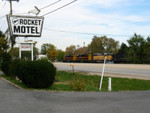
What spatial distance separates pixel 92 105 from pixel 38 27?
13477 millimetres

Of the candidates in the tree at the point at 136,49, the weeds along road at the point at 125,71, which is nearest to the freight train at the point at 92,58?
the tree at the point at 136,49

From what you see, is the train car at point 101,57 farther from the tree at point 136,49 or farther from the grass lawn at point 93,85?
the grass lawn at point 93,85

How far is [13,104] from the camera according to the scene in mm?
7844

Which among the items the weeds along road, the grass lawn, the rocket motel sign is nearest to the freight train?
the weeds along road

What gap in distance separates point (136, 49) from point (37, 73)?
54.8 meters

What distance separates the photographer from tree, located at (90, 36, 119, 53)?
11345 cm

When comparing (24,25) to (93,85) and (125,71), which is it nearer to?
(93,85)

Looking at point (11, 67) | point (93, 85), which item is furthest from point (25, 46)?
point (93, 85)

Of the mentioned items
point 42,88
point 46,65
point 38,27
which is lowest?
point 42,88

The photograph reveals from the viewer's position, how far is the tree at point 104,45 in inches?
4467

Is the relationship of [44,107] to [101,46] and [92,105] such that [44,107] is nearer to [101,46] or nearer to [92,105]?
[92,105]

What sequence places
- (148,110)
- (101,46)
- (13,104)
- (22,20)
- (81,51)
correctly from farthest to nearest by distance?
(81,51) → (101,46) → (22,20) → (13,104) → (148,110)

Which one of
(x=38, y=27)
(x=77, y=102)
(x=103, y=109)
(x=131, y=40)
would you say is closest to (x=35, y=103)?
(x=77, y=102)

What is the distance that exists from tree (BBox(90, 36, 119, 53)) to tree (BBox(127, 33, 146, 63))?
49.5 meters
